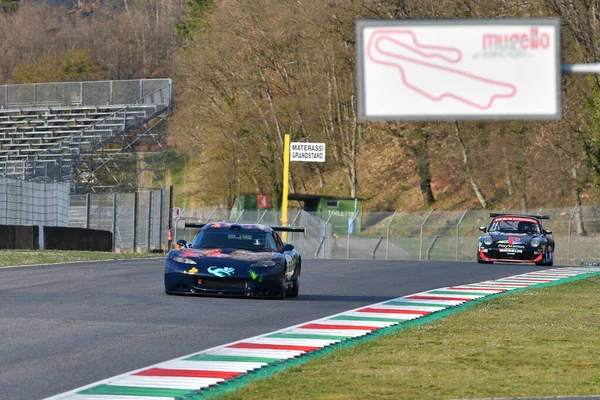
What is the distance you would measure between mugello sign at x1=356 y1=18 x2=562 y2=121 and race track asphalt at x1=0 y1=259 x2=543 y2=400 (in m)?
3.70

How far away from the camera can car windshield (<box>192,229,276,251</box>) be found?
21094 millimetres

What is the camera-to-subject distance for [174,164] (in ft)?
326

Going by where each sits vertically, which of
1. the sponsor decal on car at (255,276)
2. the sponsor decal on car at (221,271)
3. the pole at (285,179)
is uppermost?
the pole at (285,179)

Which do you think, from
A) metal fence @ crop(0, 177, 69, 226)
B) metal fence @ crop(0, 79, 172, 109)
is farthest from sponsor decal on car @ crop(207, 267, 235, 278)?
metal fence @ crop(0, 79, 172, 109)

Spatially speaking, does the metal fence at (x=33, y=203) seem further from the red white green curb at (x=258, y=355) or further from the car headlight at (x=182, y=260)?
the red white green curb at (x=258, y=355)

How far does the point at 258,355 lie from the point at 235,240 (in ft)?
27.8

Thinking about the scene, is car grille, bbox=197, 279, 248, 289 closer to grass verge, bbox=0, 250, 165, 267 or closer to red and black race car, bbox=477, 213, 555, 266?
grass verge, bbox=0, 250, 165, 267

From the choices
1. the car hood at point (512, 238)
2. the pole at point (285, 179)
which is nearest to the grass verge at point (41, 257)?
the car hood at point (512, 238)

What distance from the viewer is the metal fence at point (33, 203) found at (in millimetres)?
38719

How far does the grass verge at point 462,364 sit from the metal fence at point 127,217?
31284 millimetres

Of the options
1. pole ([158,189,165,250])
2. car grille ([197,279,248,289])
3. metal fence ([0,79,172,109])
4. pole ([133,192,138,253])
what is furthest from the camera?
metal fence ([0,79,172,109])

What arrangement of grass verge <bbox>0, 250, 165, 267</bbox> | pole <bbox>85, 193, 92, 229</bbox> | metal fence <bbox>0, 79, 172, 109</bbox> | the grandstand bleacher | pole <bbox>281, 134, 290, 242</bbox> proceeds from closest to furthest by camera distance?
grass verge <bbox>0, 250, 165, 267</bbox>
pole <bbox>85, 193, 92, 229</bbox>
pole <bbox>281, 134, 290, 242</bbox>
the grandstand bleacher
metal fence <bbox>0, 79, 172, 109</bbox>

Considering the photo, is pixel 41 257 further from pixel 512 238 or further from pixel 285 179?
pixel 285 179

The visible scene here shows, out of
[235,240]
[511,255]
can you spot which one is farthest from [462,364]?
[511,255]
